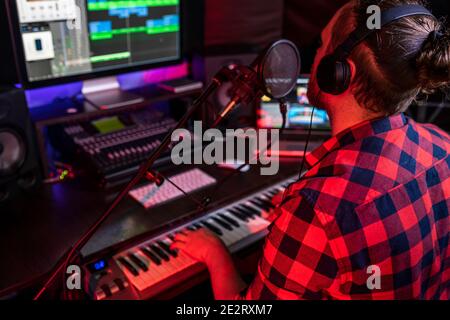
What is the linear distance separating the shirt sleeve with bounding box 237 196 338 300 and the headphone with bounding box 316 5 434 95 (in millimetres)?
259

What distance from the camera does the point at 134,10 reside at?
5.60 ft

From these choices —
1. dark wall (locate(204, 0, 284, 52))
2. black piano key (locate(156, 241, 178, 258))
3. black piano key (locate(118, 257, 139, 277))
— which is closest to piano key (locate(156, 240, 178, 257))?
black piano key (locate(156, 241, 178, 258))

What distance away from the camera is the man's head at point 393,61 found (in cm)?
86

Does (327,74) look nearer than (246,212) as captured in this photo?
Yes

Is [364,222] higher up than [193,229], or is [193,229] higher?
[364,222]

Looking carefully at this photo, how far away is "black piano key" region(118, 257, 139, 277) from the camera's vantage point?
1.25 meters

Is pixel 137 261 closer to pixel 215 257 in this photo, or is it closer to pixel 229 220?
pixel 215 257

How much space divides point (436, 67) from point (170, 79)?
1.40 metres

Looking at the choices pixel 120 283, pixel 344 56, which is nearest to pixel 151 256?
pixel 120 283

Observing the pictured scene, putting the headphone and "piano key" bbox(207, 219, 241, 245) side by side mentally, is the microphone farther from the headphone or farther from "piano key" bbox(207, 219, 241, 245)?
"piano key" bbox(207, 219, 241, 245)

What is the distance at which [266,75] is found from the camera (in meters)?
0.95

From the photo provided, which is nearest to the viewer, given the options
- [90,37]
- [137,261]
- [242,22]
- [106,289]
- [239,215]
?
[106,289]

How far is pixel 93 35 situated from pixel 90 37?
0.01 m

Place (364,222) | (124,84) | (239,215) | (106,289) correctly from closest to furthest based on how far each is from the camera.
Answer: (364,222) < (106,289) < (239,215) < (124,84)
